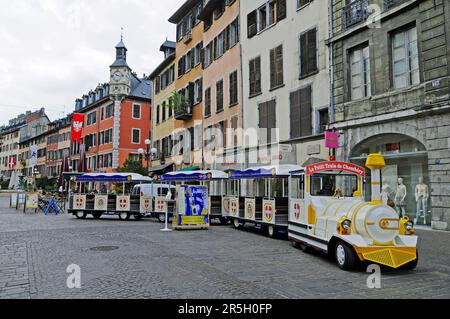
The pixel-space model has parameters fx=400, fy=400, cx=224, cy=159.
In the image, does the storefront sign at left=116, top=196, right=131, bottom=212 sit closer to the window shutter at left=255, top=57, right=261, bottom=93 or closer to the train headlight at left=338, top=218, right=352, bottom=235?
the window shutter at left=255, top=57, right=261, bottom=93

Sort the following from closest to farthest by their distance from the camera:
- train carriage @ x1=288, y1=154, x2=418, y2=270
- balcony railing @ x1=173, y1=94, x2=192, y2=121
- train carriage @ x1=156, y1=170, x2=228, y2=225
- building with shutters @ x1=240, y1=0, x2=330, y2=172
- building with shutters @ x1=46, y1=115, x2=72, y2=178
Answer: train carriage @ x1=288, y1=154, x2=418, y2=270, train carriage @ x1=156, y1=170, x2=228, y2=225, building with shutters @ x1=240, y1=0, x2=330, y2=172, balcony railing @ x1=173, y1=94, x2=192, y2=121, building with shutters @ x1=46, y1=115, x2=72, y2=178

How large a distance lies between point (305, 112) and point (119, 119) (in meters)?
35.7

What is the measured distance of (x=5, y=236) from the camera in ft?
42.8

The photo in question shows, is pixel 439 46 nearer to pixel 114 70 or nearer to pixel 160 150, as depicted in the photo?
pixel 160 150

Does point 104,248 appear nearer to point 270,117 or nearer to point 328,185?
point 328,185

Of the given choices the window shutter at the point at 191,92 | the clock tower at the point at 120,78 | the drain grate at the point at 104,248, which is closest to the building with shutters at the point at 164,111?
the window shutter at the point at 191,92

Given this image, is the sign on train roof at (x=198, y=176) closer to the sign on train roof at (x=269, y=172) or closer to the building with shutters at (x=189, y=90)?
the sign on train roof at (x=269, y=172)

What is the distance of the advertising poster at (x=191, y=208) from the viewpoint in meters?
15.2

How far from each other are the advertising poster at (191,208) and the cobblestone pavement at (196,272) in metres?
3.22

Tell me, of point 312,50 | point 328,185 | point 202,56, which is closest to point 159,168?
point 202,56

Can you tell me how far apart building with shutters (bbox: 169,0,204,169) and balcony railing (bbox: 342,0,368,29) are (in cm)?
1583

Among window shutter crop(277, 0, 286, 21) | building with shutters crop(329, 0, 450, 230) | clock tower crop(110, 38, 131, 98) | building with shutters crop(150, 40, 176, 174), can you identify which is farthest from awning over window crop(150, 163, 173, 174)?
building with shutters crop(329, 0, 450, 230)

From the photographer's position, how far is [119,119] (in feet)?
166

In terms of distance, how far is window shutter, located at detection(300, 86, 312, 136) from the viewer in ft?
63.4
